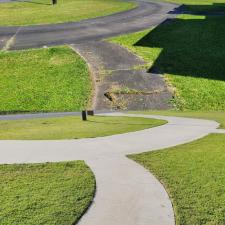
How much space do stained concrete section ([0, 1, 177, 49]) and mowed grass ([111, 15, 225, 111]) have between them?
1.97m

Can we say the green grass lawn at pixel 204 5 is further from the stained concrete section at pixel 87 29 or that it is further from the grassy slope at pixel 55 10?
the grassy slope at pixel 55 10

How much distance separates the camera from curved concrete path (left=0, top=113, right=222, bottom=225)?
7648mm

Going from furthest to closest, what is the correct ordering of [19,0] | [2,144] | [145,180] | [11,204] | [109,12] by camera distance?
1. [19,0]
2. [109,12]
3. [2,144]
4. [145,180]
5. [11,204]

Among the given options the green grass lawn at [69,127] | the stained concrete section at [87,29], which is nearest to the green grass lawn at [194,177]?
the green grass lawn at [69,127]

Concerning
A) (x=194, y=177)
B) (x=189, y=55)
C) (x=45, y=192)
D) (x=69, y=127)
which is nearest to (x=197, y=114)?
(x=69, y=127)

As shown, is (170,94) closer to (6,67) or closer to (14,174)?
(6,67)

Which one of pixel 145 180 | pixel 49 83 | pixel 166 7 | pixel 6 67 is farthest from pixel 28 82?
pixel 166 7

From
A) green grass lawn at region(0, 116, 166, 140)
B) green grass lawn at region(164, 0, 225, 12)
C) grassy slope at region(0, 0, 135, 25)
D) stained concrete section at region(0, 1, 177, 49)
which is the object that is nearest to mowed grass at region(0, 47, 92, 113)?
stained concrete section at region(0, 1, 177, 49)

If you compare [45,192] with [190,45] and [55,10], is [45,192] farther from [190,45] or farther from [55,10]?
[55,10]

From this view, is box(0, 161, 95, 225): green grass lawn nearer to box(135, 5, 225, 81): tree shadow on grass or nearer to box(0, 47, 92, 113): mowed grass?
box(0, 47, 92, 113): mowed grass

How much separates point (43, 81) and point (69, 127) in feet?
28.8

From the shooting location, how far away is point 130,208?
7.88 m

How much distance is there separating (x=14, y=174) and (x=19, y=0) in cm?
4401

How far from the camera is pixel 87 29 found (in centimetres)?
3450
